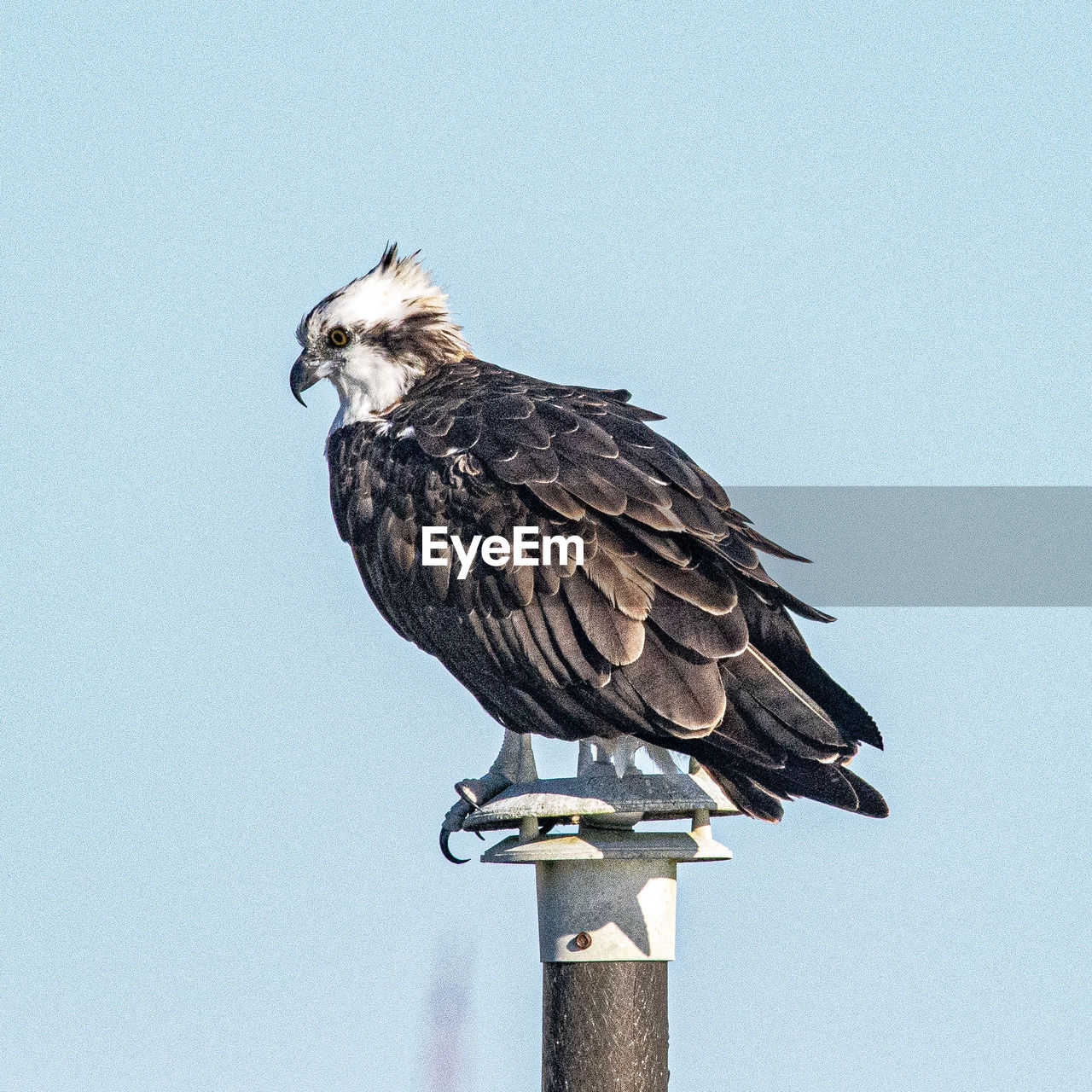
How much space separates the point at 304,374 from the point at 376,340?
523 mm

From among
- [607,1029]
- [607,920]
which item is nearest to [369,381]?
[607,920]

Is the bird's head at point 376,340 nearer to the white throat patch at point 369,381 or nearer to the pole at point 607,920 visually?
the white throat patch at point 369,381

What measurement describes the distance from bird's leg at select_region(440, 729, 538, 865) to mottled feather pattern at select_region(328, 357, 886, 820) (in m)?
0.27

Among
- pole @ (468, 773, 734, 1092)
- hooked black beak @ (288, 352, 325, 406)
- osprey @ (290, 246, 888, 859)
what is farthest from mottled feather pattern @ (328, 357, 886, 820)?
hooked black beak @ (288, 352, 325, 406)

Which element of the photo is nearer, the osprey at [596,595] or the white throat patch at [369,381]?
the osprey at [596,595]

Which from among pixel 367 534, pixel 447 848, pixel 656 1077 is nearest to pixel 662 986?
pixel 656 1077

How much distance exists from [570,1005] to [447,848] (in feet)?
5.41

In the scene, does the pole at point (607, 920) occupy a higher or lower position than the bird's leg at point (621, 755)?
lower

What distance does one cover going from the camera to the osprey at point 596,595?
28.4 ft

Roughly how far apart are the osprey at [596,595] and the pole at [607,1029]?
101 centimetres

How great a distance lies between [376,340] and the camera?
1156 cm

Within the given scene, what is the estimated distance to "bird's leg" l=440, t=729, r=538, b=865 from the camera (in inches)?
376

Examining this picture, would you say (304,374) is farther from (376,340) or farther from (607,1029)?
(607,1029)

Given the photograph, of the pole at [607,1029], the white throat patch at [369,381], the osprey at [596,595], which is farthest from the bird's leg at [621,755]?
the white throat patch at [369,381]
